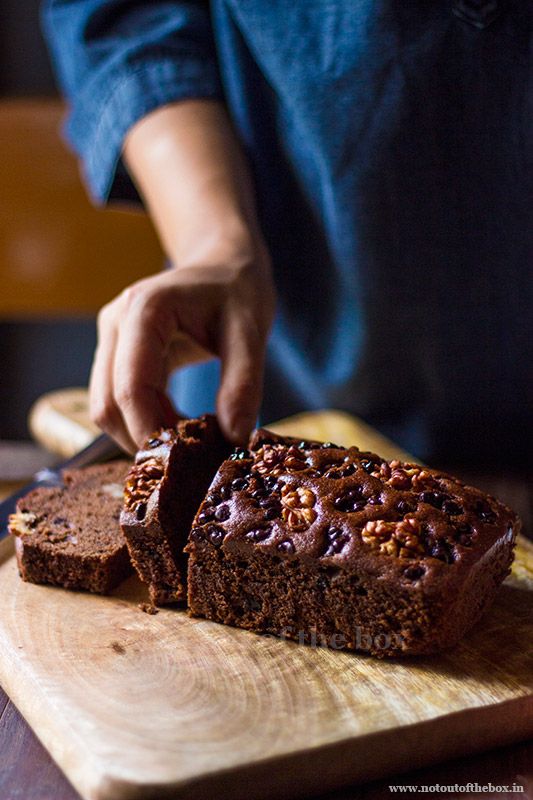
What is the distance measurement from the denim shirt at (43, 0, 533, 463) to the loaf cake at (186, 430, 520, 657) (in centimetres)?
86

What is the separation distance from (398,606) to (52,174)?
9.60 feet

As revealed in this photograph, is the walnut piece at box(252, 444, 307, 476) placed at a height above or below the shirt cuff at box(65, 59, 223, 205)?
below

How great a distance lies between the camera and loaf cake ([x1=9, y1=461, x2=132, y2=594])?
1.93 m

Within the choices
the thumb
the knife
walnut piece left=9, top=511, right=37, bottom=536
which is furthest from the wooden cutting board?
the thumb

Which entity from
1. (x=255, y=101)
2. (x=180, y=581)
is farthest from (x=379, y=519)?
(x=255, y=101)

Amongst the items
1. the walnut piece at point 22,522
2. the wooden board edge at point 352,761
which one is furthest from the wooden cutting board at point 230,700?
the walnut piece at point 22,522

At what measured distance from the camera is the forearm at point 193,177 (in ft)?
8.02

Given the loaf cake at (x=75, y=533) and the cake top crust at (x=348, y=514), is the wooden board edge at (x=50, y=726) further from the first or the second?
the cake top crust at (x=348, y=514)

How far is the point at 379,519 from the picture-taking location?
1725mm

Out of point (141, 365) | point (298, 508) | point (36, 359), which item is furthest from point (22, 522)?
point (36, 359)

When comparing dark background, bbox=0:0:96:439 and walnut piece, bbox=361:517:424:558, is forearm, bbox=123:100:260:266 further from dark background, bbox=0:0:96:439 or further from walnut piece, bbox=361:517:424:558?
dark background, bbox=0:0:96:439

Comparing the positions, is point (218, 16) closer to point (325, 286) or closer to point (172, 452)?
point (325, 286)

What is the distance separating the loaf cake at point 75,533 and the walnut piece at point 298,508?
403 mm

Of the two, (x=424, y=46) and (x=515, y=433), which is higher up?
(x=424, y=46)
